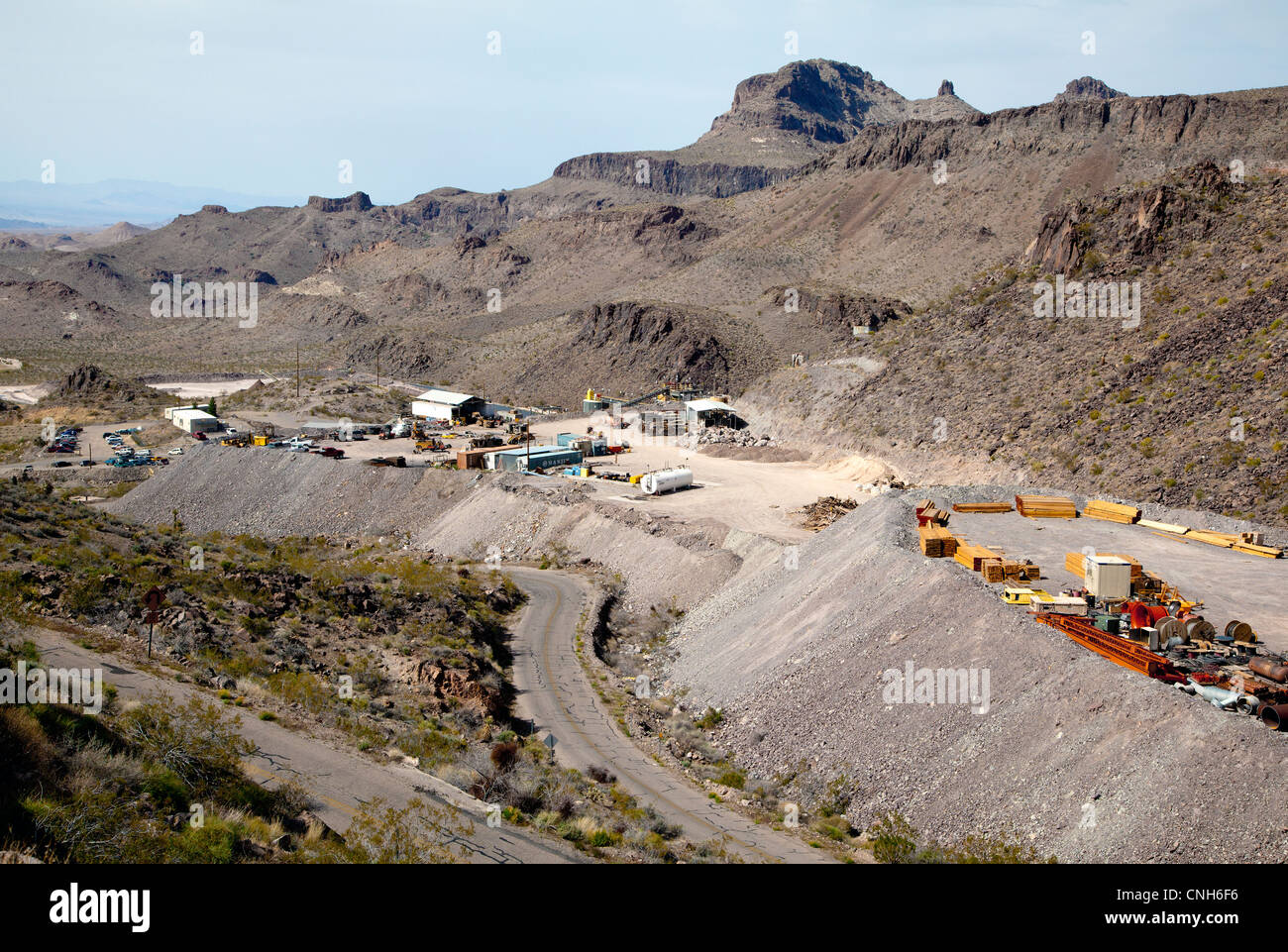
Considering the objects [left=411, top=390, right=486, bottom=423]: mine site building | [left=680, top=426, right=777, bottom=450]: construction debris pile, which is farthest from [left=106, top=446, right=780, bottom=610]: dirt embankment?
[left=411, top=390, right=486, bottom=423]: mine site building

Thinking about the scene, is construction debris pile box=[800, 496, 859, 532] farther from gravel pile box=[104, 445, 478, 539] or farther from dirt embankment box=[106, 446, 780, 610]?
gravel pile box=[104, 445, 478, 539]

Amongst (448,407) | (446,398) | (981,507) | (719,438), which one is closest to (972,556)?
(981,507)

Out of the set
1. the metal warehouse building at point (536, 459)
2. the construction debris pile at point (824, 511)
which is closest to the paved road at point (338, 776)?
the construction debris pile at point (824, 511)

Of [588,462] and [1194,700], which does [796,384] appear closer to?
[588,462]

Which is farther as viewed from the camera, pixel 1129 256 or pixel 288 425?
pixel 288 425

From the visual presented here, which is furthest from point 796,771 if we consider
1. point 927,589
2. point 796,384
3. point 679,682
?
point 796,384

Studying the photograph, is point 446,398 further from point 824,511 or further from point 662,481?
point 824,511
